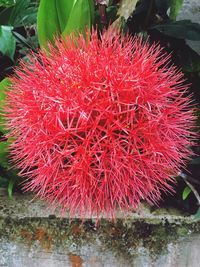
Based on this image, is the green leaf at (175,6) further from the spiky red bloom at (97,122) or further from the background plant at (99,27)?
the spiky red bloom at (97,122)

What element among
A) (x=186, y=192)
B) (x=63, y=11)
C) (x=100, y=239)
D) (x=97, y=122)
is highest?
(x=63, y=11)

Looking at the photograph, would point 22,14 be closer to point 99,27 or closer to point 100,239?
point 99,27

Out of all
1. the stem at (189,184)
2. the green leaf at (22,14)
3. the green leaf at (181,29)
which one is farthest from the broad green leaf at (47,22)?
the stem at (189,184)

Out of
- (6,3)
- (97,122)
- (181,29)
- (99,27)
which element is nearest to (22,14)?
(6,3)

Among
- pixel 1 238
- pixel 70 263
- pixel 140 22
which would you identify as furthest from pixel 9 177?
pixel 140 22

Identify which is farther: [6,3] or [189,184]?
[6,3]

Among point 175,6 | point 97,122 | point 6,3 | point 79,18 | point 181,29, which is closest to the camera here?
point 97,122

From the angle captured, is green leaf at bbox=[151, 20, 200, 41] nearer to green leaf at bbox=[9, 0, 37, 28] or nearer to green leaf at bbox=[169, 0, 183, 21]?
green leaf at bbox=[169, 0, 183, 21]
